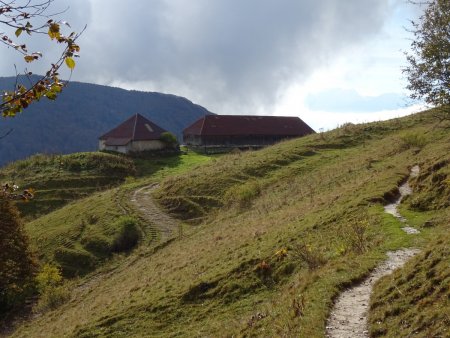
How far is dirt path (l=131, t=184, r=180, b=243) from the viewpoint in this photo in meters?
38.2

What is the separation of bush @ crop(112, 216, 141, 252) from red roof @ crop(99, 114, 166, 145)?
37.7 m

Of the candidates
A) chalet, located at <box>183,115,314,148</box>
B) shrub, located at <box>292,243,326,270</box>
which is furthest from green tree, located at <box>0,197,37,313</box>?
chalet, located at <box>183,115,314,148</box>

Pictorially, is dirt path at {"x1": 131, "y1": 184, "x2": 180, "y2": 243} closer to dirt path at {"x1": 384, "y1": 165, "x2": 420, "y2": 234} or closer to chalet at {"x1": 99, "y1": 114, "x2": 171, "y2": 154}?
dirt path at {"x1": 384, "y1": 165, "x2": 420, "y2": 234}

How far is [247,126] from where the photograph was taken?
276 feet

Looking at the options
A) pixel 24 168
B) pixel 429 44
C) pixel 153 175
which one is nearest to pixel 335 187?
pixel 429 44

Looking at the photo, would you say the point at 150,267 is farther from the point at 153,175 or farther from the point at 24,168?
the point at 24,168

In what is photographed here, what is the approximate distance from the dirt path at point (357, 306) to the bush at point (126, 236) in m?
24.9

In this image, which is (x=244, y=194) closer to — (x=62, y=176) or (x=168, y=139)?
(x=62, y=176)

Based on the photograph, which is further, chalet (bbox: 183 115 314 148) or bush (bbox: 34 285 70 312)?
chalet (bbox: 183 115 314 148)

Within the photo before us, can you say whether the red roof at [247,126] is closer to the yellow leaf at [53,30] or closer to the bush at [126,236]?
the bush at [126,236]

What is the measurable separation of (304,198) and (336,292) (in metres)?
19.6

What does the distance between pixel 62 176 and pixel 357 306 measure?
49.7m

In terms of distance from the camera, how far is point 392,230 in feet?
58.5

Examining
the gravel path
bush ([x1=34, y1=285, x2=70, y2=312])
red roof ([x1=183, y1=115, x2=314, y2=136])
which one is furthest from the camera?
red roof ([x1=183, y1=115, x2=314, y2=136])
